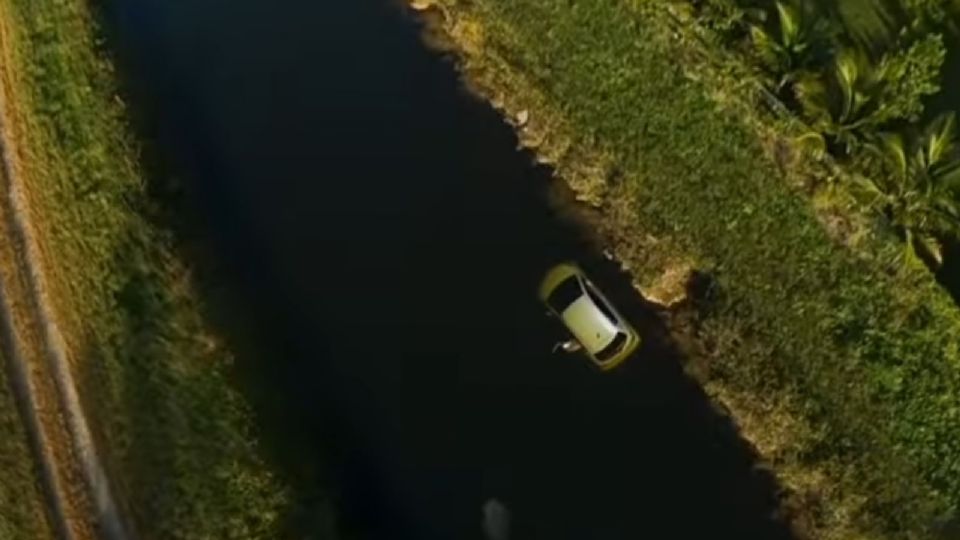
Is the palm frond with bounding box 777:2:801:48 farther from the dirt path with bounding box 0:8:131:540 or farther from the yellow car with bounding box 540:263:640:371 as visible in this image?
the dirt path with bounding box 0:8:131:540

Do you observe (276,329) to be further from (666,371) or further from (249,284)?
(666,371)

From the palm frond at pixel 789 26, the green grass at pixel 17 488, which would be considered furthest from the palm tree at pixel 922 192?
the green grass at pixel 17 488

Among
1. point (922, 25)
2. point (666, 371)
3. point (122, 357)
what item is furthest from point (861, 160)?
point (122, 357)

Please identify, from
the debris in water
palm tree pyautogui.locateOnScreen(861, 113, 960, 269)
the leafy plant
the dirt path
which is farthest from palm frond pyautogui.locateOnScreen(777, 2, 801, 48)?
the dirt path

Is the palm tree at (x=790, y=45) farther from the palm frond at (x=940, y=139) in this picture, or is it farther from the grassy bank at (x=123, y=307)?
the grassy bank at (x=123, y=307)

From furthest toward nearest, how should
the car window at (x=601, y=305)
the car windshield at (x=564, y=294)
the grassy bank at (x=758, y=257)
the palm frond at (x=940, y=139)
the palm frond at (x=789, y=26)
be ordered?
the palm frond at (x=789, y=26) → the car windshield at (x=564, y=294) → the car window at (x=601, y=305) → the palm frond at (x=940, y=139) → the grassy bank at (x=758, y=257)

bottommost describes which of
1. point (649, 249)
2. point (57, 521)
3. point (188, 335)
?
point (649, 249)
